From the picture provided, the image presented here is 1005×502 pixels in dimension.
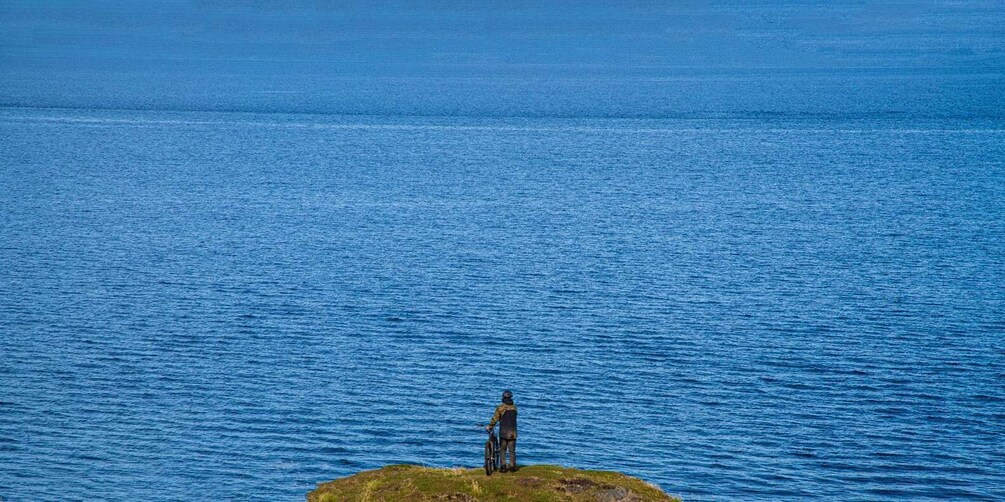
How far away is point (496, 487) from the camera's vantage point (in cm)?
3425

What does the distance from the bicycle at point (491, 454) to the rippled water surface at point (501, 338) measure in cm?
1228

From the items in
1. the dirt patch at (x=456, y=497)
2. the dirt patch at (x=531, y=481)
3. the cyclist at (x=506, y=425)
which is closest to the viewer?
the dirt patch at (x=456, y=497)

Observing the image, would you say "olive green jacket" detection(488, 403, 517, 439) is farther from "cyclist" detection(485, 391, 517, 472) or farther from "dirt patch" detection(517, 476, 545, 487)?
"dirt patch" detection(517, 476, 545, 487)

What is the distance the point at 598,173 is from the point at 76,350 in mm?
96087

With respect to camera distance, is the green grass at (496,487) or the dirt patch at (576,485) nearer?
the green grass at (496,487)

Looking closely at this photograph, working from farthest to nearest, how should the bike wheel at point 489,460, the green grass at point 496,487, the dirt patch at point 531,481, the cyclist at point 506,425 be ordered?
the bike wheel at point 489,460, the cyclist at point 506,425, the dirt patch at point 531,481, the green grass at point 496,487

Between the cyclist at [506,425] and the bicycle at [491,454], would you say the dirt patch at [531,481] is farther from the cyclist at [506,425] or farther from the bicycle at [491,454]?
the bicycle at [491,454]

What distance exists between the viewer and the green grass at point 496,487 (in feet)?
111

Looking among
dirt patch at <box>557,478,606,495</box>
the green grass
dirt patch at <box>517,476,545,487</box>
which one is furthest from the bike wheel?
dirt patch at <box>557,478,606,495</box>

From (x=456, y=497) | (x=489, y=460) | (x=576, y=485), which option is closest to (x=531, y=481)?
(x=576, y=485)

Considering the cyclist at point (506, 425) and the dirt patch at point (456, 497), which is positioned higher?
the cyclist at point (506, 425)

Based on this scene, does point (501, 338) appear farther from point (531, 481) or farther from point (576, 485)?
point (576, 485)

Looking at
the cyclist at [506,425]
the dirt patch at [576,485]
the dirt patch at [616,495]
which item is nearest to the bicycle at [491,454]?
the cyclist at [506,425]

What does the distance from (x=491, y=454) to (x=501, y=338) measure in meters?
32.0
